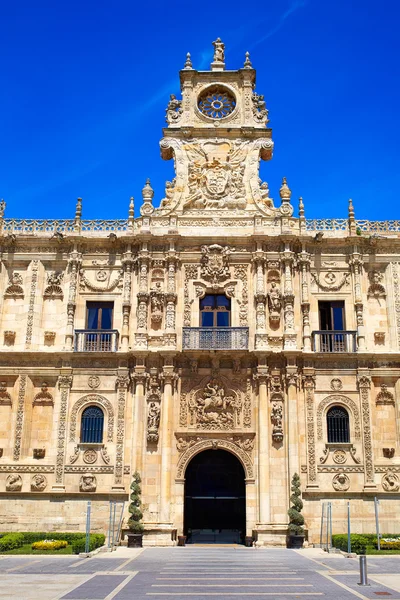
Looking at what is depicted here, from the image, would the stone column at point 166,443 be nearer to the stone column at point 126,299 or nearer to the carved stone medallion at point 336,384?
the stone column at point 126,299

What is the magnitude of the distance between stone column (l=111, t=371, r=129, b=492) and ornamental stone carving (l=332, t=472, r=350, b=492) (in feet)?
30.4

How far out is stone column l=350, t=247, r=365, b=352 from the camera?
32.0 m

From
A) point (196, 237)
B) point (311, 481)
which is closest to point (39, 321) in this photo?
point (196, 237)

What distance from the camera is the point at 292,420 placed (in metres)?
30.5

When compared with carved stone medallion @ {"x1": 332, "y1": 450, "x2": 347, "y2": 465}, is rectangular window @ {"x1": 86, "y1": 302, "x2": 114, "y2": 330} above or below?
above

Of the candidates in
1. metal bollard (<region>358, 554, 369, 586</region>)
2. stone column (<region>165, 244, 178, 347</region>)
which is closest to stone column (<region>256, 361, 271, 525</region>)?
stone column (<region>165, 244, 178, 347</region>)

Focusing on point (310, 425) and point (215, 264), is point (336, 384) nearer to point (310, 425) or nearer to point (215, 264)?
point (310, 425)

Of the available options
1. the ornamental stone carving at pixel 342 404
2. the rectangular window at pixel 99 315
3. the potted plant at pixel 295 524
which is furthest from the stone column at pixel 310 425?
the rectangular window at pixel 99 315

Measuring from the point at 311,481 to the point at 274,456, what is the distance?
1.93 meters

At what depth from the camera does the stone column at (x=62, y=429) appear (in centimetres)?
3030

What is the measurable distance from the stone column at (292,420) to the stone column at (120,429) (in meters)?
7.35

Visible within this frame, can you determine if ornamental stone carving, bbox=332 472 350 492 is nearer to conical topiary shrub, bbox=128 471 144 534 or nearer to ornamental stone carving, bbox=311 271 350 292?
conical topiary shrub, bbox=128 471 144 534

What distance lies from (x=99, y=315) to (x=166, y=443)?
23.3 ft

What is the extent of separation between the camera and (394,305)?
32.7 m
